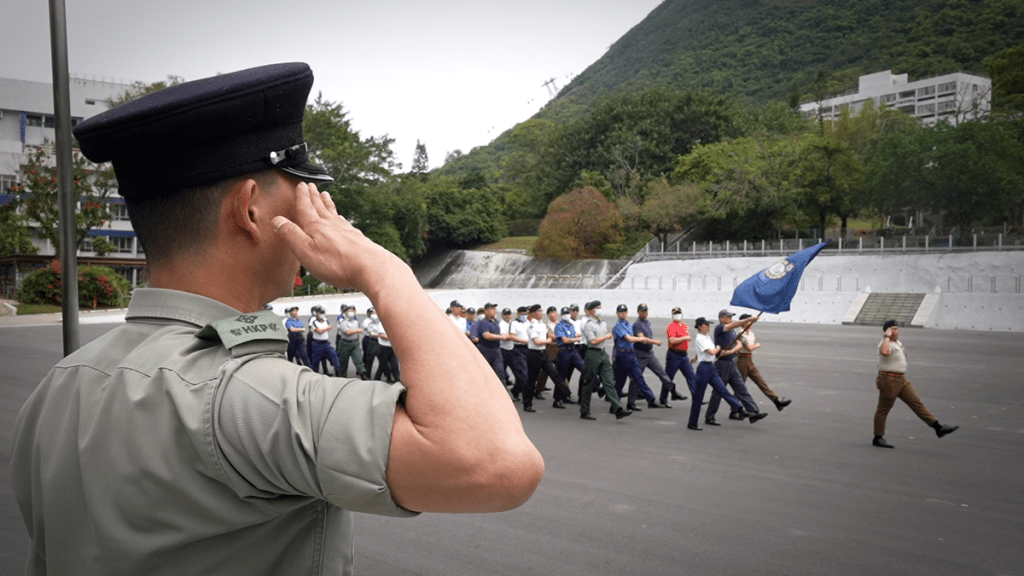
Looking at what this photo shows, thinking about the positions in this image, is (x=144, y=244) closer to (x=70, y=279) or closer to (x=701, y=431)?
(x=70, y=279)

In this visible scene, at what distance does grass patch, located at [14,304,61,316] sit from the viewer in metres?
30.5

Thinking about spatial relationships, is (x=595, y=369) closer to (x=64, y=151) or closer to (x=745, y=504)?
(x=745, y=504)

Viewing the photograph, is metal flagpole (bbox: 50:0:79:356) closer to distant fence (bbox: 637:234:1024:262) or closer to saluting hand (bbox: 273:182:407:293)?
saluting hand (bbox: 273:182:407:293)

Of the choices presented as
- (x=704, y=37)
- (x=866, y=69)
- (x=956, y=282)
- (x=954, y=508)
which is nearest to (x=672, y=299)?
(x=956, y=282)

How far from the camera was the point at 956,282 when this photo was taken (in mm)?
33469

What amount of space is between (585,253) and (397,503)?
53.5 meters

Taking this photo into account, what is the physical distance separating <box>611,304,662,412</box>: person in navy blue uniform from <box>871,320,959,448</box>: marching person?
161 inches

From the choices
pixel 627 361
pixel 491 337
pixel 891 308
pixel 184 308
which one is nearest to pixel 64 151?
pixel 184 308

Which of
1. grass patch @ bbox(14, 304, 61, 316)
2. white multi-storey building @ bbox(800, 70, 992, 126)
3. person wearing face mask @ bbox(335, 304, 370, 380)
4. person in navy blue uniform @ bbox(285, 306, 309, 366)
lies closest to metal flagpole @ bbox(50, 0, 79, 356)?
person wearing face mask @ bbox(335, 304, 370, 380)

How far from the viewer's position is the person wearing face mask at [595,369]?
11828 mm

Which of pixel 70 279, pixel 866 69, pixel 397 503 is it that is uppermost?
pixel 866 69

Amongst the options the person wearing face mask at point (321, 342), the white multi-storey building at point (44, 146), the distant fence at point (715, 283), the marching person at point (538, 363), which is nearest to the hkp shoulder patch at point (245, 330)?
the marching person at point (538, 363)

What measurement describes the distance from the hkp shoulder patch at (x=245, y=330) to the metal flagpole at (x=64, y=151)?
231 centimetres

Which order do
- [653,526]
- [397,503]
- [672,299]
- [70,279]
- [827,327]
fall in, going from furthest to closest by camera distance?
[672,299] < [827,327] < [653,526] < [70,279] < [397,503]
